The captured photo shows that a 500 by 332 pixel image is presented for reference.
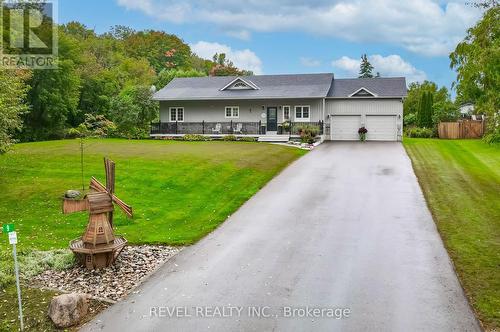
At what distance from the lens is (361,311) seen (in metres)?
8.20

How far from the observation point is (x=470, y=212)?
48.5ft

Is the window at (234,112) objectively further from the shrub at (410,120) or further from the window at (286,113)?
the shrub at (410,120)

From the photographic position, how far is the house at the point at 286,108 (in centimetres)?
3784

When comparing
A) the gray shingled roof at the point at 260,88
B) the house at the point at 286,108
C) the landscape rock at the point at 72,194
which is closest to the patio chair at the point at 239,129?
the house at the point at 286,108

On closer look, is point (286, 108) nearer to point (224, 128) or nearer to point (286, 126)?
point (286, 126)

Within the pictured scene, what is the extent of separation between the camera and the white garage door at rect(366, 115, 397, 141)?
37969mm

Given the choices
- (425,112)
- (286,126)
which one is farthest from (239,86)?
(425,112)

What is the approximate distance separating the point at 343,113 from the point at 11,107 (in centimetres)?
2699

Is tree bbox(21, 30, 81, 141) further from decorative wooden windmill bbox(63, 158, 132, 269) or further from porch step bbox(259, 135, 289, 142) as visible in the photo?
decorative wooden windmill bbox(63, 158, 132, 269)

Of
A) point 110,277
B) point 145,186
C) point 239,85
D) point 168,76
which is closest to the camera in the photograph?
point 110,277

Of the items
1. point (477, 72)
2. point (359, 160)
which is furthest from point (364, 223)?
point (359, 160)

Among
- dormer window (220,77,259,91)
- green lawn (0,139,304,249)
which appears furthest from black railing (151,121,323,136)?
green lawn (0,139,304,249)

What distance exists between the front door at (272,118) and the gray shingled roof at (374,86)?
474 cm

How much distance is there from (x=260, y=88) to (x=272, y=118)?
3.06 meters
